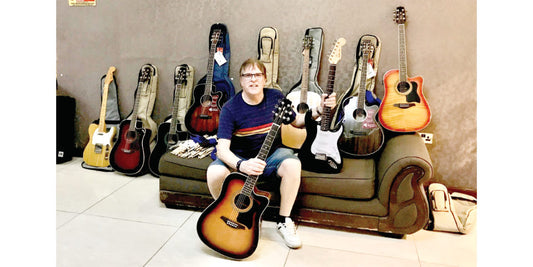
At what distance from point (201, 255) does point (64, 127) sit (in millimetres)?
2204

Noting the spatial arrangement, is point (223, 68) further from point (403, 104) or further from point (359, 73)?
point (403, 104)

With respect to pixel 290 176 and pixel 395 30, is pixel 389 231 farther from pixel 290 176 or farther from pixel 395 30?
pixel 395 30

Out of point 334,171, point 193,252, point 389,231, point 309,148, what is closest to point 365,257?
point 389,231

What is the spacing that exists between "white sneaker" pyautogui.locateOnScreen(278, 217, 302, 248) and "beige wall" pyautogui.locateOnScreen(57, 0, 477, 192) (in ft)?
4.10

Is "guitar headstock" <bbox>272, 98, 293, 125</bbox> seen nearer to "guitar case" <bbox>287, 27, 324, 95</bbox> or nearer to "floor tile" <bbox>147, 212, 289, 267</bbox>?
"floor tile" <bbox>147, 212, 289, 267</bbox>

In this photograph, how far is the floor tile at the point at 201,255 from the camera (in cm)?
206

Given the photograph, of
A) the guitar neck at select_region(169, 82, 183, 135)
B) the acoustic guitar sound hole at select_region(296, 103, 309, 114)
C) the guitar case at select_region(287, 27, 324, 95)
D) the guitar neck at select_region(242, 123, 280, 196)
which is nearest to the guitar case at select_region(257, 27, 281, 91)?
the guitar case at select_region(287, 27, 324, 95)

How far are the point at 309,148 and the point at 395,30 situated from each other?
1.15 m

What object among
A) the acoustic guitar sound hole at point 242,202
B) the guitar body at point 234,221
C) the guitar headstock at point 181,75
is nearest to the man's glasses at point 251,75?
the guitar body at point 234,221

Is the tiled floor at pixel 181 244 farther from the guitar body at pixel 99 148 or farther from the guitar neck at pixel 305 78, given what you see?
the guitar neck at pixel 305 78

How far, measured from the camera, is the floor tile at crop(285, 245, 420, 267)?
81.6 inches

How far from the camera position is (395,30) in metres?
2.92
